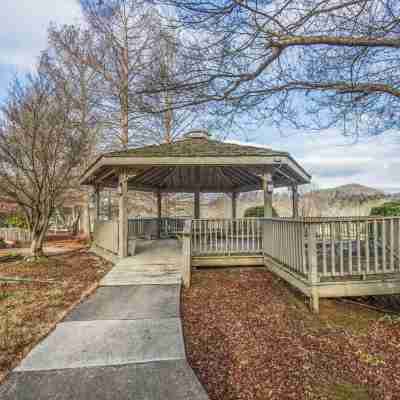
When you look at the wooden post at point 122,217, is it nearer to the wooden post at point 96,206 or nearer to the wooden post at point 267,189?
the wooden post at point 96,206

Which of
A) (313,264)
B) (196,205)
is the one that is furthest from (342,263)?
(196,205)

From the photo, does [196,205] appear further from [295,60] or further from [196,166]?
[295,60]

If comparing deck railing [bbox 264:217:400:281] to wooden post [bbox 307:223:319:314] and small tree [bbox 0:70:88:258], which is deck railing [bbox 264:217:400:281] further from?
small tree [bbox 0:70:88:258]

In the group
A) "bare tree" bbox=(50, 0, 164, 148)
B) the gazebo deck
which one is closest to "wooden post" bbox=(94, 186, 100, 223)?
the gazebo deck

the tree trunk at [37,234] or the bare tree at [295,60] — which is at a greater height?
the bare tree at [295,60]

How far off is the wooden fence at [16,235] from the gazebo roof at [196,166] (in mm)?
8087

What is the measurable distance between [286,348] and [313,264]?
1480 millimetres

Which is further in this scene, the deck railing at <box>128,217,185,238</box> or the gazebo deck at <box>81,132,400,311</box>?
the deck railing at <box>128,217,185,238</box>

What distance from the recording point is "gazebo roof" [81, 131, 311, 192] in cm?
700

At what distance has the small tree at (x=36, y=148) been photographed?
7461mm

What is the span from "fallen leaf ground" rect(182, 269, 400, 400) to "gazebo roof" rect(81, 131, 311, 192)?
3.35m

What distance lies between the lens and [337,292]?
14.6ft

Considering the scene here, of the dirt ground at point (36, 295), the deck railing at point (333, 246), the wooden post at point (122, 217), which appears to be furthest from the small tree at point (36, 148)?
the deck railing at point (333, 246)

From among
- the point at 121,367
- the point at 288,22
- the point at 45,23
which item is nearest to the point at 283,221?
the point at 288,22
